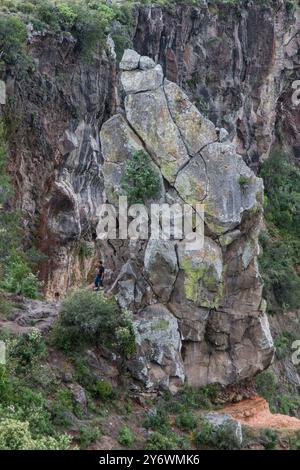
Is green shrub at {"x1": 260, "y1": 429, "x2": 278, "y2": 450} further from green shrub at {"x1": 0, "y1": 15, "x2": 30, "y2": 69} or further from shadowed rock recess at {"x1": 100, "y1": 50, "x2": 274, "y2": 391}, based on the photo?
green shrub at {"x1": 0, "y1": 15, "x2": 30, "y2": 69}

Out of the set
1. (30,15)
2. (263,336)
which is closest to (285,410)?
(263,336)

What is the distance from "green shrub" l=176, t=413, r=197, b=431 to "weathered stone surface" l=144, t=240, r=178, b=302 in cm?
360

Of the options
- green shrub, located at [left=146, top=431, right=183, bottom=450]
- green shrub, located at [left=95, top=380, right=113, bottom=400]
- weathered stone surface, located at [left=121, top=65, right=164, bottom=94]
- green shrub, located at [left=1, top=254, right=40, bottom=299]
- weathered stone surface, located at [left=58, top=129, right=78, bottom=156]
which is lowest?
green shrub, located at [left=146, top=431, right=183, bottom=450]

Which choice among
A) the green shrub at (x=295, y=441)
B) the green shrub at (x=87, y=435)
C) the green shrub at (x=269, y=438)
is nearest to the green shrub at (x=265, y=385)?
the green shrub at (x=295, y=441)

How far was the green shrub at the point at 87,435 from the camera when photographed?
52.1 feet

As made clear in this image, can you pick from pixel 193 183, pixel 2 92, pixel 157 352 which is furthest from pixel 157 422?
pixel 2 92

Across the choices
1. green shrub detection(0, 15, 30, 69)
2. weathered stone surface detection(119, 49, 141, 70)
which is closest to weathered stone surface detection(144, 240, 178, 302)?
weathered stone surface detection(119, 49, 141, 70)

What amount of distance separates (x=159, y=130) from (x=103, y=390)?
7.73 meters

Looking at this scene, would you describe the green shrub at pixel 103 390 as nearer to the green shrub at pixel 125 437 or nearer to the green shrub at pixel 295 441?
the green shrub at pixel 125 437

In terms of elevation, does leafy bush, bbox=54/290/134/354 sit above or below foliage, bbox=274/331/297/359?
above

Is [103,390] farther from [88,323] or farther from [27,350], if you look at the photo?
[27,350]

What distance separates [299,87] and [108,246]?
32.1 metres

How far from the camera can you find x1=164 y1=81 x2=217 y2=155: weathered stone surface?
20391 mm

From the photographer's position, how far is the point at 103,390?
17969 mm
